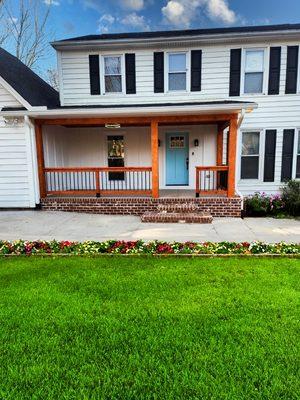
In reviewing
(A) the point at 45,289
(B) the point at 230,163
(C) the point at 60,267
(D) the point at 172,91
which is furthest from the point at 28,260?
(D) the point at 172,91

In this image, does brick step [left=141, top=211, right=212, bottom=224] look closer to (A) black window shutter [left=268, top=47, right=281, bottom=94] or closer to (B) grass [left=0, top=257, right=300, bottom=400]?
(B) grass [left=0, top=257, right=300, bottom=400]

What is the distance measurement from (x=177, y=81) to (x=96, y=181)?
482cm

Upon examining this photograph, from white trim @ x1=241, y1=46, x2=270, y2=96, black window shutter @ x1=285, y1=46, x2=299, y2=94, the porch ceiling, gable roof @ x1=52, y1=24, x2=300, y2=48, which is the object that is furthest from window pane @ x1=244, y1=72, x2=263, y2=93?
the porch ceiling

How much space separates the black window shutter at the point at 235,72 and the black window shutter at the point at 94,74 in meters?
4.88

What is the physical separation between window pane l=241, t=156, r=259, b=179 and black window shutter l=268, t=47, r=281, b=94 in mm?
2443

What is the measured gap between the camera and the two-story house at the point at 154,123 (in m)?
9.33

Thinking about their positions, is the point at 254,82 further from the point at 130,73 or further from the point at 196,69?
the point at 130,73

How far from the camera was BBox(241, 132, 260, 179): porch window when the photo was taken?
10.9 meters

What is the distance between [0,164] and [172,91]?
6472 mm

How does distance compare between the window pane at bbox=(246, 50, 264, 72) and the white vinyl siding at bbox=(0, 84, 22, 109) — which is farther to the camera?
the window pane at bbox=(246, 50, 264, 72)

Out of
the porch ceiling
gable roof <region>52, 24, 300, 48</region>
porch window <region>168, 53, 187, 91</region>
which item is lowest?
the porch ceiling

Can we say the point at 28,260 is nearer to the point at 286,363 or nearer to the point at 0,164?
the point at 286,363

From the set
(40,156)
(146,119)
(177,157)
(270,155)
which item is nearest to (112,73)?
(146,119)

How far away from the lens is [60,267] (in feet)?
15.4
